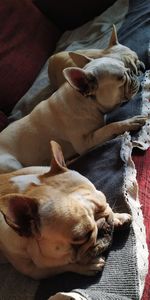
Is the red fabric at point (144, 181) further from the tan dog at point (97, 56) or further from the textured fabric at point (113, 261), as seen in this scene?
the tan dog at point (97, 56)

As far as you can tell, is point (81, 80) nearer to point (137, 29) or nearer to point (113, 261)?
point (137, 29)

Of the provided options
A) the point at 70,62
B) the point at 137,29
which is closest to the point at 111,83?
the point at 70,62

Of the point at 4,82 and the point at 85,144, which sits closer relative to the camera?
the point at 85,144

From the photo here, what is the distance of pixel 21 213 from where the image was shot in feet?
3.74

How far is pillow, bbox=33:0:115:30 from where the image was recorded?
7.93ft

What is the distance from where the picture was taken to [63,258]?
1139 millimetres

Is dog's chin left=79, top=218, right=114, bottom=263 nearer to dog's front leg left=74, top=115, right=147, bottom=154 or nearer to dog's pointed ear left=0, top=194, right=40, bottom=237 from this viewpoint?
dog's pointed ear left=0, top=194, right=40, bottom=237

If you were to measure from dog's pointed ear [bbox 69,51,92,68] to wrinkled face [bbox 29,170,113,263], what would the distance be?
821mm

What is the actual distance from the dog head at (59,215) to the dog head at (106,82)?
1.94ft

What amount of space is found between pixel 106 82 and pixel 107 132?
0.71ft

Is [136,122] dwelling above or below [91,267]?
below

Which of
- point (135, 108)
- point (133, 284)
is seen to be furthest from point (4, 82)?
point (133, 284)

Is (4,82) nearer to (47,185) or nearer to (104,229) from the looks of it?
(47,185)

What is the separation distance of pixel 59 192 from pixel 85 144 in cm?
56
